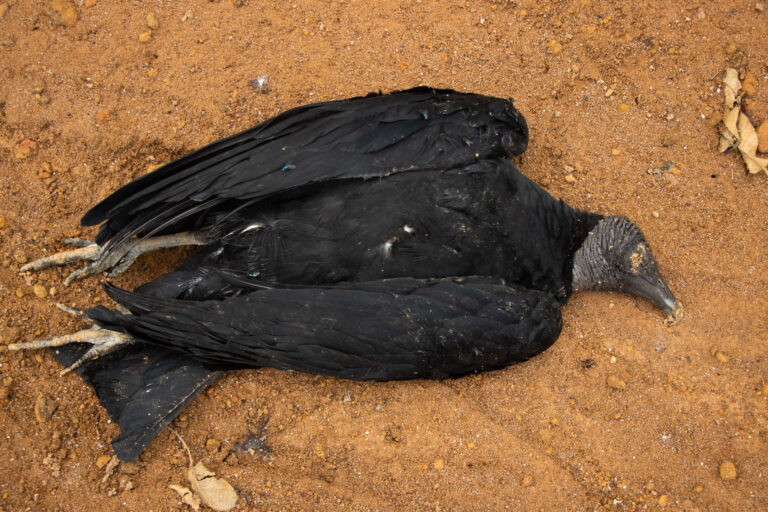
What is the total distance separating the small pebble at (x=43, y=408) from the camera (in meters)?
2.71

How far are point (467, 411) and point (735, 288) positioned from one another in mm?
1678

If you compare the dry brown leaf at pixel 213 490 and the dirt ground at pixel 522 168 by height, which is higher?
the dirt ground at pixel 522 168

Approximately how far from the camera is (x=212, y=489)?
2654mm

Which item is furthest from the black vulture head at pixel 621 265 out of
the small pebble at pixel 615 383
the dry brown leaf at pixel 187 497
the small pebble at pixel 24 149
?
the small pebble at pixel 24 149

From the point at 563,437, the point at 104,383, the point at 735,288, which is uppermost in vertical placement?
the point at 735,288

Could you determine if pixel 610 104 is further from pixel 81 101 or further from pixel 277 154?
pixel 81 101

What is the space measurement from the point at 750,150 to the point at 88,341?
150 inches

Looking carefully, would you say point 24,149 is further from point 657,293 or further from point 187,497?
point 657,293

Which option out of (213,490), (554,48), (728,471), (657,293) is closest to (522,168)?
(554,48)

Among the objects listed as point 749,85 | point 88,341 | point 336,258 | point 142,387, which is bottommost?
point 142,387

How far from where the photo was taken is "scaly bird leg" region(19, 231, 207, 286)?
2814 millimetres

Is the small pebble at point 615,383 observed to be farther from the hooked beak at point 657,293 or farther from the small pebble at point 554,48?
the small pebble at point 554,48

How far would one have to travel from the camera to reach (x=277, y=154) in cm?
247

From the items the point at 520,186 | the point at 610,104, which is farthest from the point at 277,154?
the point at 610,104
